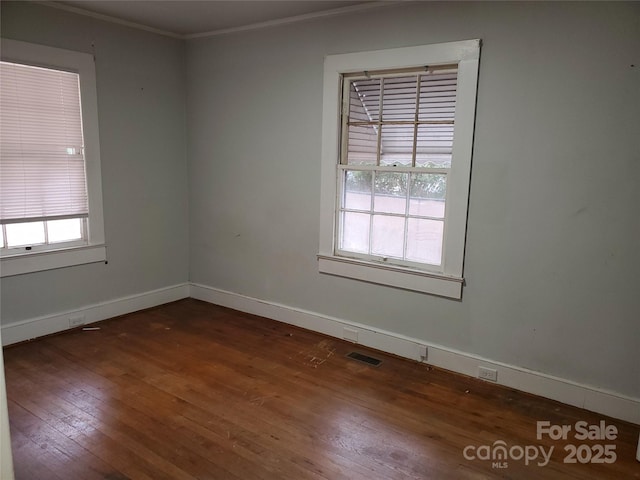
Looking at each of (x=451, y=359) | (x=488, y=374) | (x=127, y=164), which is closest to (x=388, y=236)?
(x=451, y=359)

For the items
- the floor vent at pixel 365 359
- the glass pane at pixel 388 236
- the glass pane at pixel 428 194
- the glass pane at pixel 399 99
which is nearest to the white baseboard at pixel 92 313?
the floor vent at pixel 365 359

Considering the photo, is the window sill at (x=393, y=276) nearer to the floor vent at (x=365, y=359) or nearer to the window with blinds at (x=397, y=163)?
the window with blinds at (x=397, y=163)

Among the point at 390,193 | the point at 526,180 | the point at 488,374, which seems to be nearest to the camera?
the point at 526,180

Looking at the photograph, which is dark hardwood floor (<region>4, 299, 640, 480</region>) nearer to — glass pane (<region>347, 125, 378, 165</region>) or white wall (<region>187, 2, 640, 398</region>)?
white wall (<region>187, 2, 640, 398</region>)

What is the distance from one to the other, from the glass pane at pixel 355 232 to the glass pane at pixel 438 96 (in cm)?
92

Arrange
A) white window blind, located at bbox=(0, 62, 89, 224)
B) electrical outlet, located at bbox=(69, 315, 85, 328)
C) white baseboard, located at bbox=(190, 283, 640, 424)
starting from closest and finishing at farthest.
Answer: white baseboard, located at bbox=(190, 283, 640, 424) → white window blind, located at bbox=(0, 62, 89, 224) → electrical outlet, located at bbox=(69, 315, 85, 328)

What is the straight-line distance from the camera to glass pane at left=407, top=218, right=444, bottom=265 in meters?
3.34

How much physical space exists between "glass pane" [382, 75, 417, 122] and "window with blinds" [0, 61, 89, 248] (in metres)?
2.55

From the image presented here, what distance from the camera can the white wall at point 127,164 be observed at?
363cm

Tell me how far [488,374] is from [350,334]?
44.4 inches

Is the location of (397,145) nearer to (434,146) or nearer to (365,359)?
(434,146)

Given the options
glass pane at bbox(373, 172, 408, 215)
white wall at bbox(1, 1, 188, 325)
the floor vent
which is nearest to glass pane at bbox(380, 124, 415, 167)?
glass pane at bbox(373, 172, 408, 215)

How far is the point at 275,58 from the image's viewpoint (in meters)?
3.96

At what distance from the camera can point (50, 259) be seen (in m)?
3.76
